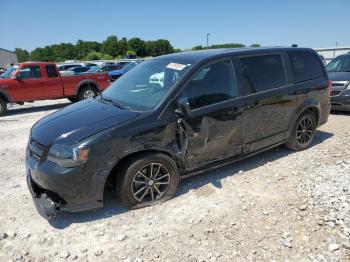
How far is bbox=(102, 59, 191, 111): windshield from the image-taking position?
13.0 feet

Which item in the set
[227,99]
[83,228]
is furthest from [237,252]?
[227,99]

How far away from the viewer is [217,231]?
3385 millimetres

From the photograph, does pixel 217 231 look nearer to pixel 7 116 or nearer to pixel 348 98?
pixel 348 98

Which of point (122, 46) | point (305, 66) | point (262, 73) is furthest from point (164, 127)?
point (122, 46)

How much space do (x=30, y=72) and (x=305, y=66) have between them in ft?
33.2

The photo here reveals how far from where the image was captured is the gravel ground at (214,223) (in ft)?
10.1

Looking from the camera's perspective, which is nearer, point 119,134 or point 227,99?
point 119,134

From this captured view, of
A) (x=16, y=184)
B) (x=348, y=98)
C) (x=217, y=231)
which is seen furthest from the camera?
(x=348, y=98)

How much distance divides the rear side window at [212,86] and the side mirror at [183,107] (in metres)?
0.18

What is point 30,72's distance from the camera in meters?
11.8

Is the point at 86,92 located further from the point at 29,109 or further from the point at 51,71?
the point at 29,109

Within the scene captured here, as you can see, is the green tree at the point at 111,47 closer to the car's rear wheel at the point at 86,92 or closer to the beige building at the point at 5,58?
the beige building at the point at 5,58

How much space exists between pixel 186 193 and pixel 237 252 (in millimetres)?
1297

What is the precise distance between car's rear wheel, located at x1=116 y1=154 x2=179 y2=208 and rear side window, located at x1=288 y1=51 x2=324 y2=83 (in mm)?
2771
